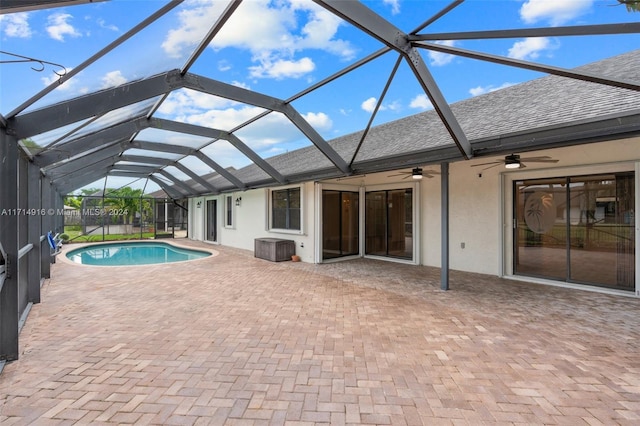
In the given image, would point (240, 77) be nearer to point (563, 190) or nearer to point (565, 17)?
point (565, 17)

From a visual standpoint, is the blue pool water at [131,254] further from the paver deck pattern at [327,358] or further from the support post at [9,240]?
the support post at [9,240]

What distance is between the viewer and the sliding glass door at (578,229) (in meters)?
5.50

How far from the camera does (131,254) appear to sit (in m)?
13.2

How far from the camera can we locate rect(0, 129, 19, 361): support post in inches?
119

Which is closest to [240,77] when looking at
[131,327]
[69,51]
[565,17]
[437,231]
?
[69,51]

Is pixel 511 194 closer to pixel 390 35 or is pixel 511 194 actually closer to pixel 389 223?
pixel 389 223

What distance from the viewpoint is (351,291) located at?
235 inches

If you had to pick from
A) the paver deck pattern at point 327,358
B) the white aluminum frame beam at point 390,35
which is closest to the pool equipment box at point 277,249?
the paver deck pattern at point 327,358

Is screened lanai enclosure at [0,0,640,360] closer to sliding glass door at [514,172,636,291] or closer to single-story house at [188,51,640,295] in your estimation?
single-story house at [188,51,640,295]

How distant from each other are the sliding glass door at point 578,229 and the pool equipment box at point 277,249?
6341 mm

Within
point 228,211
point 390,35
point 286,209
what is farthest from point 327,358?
point 228,211

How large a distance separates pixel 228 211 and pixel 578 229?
12.9m

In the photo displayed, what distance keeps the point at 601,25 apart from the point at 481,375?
3505 millimetres

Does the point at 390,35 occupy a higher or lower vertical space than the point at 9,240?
higher
